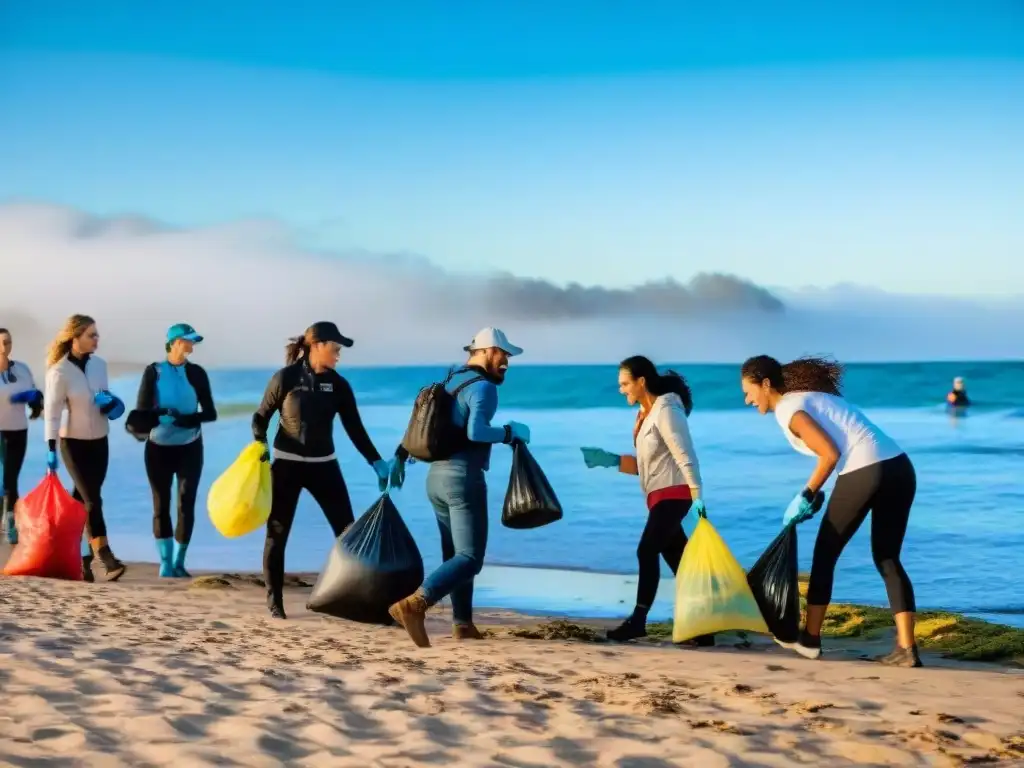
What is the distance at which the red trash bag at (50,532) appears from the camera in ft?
24.2

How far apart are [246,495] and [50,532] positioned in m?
1.72

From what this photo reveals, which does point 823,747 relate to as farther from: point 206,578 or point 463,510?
point 206,578

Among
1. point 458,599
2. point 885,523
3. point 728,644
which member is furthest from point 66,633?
point 885,523

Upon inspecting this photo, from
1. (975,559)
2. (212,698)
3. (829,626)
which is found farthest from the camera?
(975,559)

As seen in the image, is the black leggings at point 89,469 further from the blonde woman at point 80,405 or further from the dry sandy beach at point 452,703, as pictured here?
the dry sandy beach at point 452,703

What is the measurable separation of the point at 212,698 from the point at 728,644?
2.92m

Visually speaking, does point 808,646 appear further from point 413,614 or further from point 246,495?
point 246,495

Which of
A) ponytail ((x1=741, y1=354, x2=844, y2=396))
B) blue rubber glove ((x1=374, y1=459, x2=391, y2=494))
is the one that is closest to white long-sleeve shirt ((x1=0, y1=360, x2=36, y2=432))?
blue rubber glove ((x1=374, y1=459, x2=391, y2=494))

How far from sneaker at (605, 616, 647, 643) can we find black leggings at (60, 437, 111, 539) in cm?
344

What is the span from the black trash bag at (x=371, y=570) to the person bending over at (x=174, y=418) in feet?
7.11

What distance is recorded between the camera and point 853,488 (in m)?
5.42

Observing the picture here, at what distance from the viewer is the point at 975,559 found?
10406 millimetres

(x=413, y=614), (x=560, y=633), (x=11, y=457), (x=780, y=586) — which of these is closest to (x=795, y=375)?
(x=780, y=586)

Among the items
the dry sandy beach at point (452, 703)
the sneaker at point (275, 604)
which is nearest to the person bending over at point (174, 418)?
the sneaker at point (275, 604)
